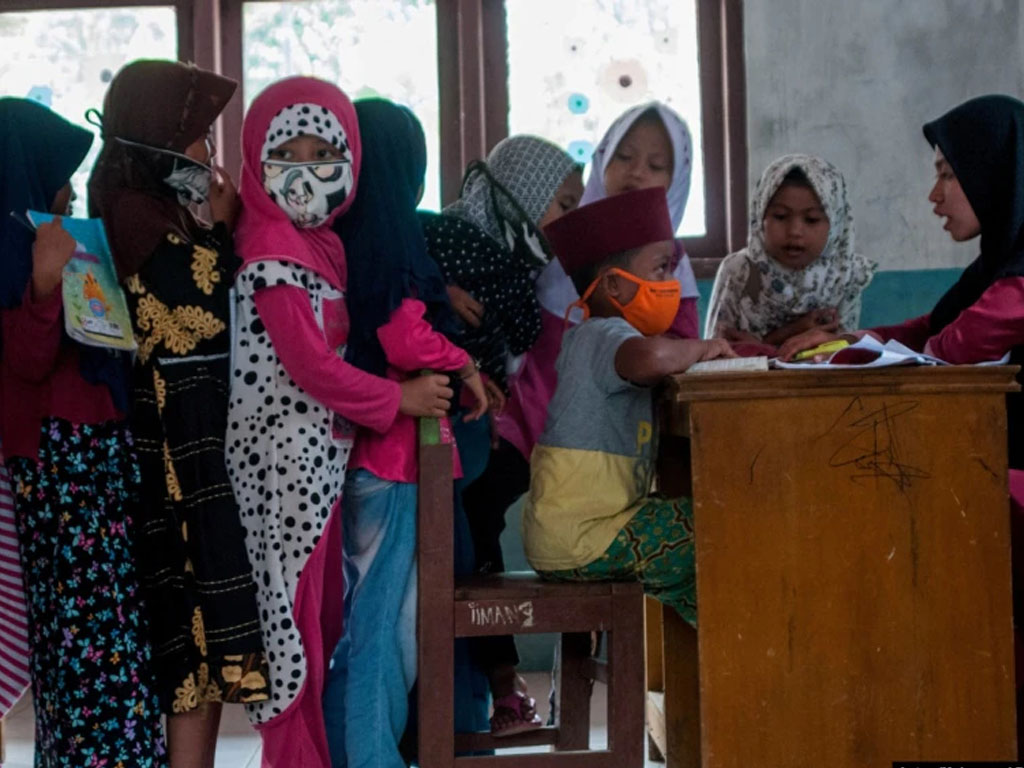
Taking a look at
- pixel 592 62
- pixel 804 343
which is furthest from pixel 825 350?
pixel 592 62

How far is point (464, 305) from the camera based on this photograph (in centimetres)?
249

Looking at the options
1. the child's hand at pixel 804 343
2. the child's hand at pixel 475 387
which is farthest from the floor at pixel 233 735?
the child's hand at pixel 804 343

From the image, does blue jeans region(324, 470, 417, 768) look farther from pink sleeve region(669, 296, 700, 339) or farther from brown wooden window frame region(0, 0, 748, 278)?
brown wooden window frame region(0, 0, 748, 278)

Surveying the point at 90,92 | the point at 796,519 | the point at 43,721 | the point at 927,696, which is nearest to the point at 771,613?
the point at 796,519

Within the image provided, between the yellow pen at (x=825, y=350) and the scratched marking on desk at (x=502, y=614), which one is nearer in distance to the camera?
the yellow pen at (x=825, y=350)

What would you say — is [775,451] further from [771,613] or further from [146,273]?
[146,273]

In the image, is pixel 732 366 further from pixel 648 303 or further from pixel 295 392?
pixel 295 392

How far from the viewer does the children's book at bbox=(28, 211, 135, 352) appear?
213cm

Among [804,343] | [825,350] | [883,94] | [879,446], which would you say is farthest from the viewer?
[883,94]

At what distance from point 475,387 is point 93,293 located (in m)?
0.73

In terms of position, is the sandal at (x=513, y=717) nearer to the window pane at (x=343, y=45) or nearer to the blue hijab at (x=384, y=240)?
the blue hijab at (x=384, y=240)

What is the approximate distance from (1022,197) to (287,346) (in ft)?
4.99

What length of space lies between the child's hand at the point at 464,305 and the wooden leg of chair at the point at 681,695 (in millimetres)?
760

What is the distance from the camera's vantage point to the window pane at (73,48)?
167 inches
